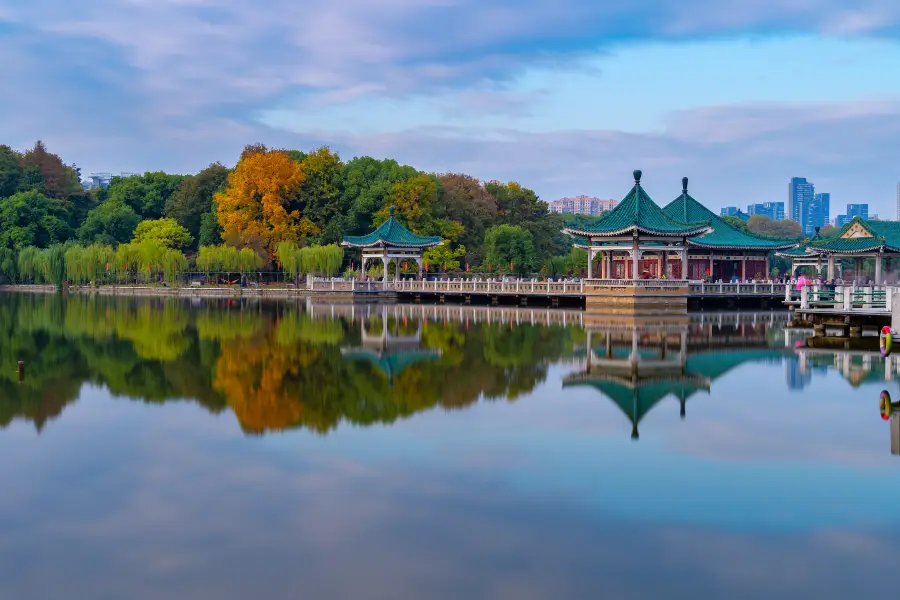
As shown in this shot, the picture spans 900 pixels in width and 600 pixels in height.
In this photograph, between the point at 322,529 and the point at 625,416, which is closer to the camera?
the point at 322,529

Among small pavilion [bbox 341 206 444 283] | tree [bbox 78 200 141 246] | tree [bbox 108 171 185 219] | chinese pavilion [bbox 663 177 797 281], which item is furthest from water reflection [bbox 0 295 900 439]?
tree [bbox 108 171 185 219]

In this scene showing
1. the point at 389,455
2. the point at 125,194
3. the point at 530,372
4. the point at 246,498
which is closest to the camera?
the point at 246,498

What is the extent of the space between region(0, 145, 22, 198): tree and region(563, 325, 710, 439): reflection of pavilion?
58212 mm

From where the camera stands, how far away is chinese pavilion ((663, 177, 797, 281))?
42.3m

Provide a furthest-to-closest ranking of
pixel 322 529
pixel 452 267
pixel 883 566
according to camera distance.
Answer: pixel 452 267
pixel 322 529
pixel 883 566

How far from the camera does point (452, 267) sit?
55250 millimetres

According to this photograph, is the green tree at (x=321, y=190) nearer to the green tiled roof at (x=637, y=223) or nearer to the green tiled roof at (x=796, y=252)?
the green tiled roof at (x=637, y=223)

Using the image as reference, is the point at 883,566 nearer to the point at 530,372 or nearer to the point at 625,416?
the point at 625,416

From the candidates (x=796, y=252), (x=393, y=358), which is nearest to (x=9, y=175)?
(x=796, y=252)

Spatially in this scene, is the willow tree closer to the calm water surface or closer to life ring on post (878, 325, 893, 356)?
the calm water surface

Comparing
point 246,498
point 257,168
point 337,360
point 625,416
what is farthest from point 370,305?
point 246,498

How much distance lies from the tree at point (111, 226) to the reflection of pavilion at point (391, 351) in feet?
145

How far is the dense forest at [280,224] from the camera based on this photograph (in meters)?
54.7

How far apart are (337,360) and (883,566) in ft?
45.5
